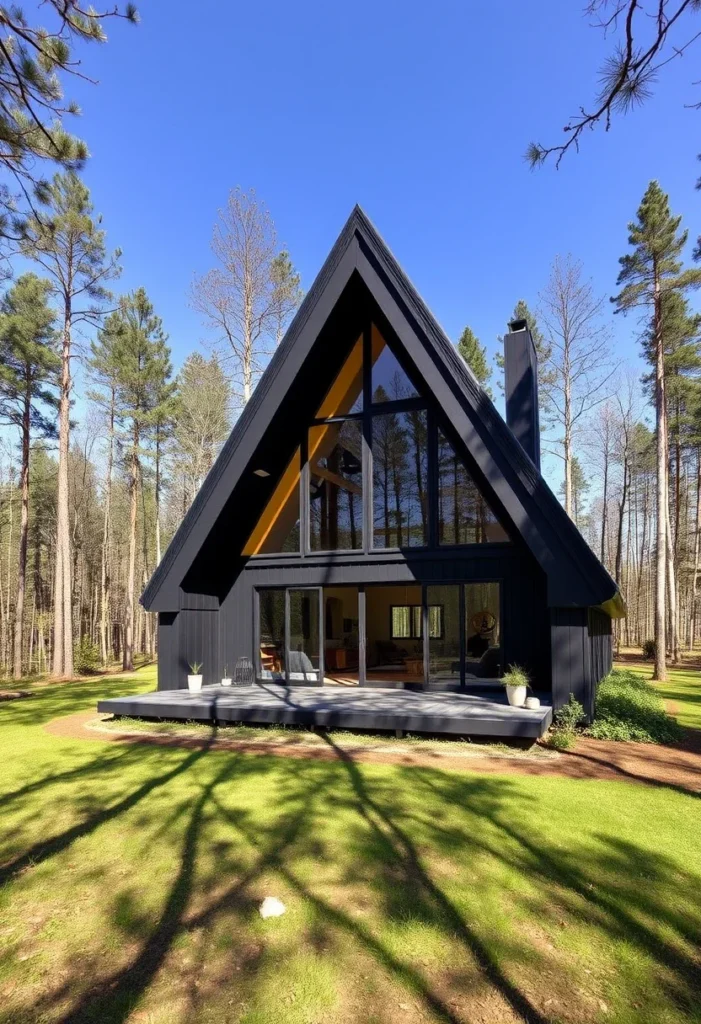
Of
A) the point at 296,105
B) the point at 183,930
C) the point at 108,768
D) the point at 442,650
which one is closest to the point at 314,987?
the point at 183,930

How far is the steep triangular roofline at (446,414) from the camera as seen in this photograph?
25.4 feet

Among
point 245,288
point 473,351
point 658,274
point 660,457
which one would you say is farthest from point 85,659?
point 658,274

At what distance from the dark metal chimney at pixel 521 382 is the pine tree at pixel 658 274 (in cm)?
507

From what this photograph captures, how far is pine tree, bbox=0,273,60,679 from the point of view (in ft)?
56.7

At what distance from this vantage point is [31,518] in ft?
87.2

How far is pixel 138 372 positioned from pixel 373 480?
13910 millimetres

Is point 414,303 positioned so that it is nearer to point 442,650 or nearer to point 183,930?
point 442,650

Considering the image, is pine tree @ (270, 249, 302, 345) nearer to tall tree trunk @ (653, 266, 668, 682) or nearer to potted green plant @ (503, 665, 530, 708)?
tall tree trunk @ (653, 266, 668, 682)

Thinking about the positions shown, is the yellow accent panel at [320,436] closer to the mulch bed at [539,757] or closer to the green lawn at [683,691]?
the mulch bed at [539,757]

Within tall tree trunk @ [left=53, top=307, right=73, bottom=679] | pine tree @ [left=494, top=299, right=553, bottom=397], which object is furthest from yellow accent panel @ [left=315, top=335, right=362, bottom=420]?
pine tree @ [left=494, top=299, right=553, bottom=397]

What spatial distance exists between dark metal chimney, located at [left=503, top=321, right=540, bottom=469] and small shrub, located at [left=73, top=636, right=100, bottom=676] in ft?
48.4

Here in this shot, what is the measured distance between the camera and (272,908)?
3.26 m

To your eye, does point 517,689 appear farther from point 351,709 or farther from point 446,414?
point 446,414

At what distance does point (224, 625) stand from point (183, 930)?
27.4ft
